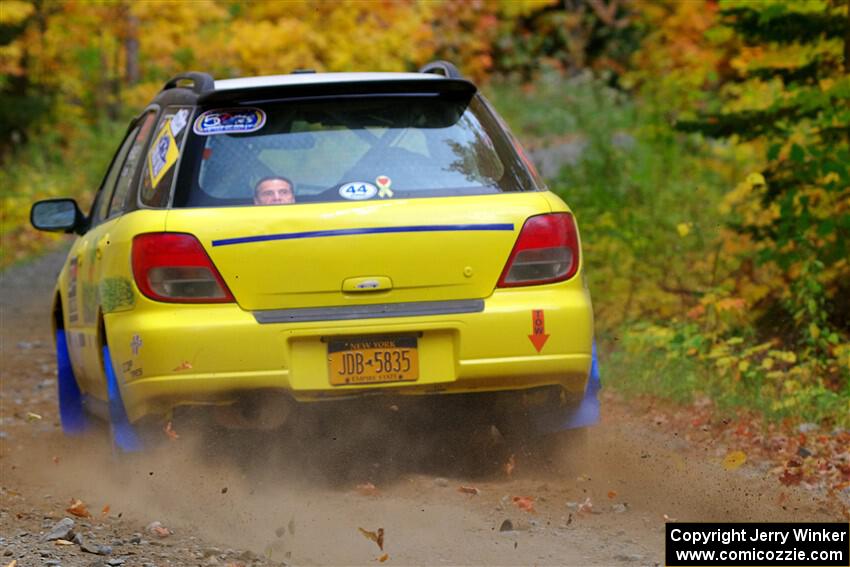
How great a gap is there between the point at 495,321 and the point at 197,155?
1367 millimetres

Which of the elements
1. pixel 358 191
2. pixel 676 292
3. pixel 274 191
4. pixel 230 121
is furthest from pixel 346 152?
pixel 676 292

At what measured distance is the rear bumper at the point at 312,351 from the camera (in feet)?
17.7

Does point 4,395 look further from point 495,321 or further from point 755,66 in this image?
point 755,66

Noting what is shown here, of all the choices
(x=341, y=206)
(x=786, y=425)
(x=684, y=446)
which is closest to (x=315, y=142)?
(x=341, y=206)

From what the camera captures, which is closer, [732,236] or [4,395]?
[4,395]

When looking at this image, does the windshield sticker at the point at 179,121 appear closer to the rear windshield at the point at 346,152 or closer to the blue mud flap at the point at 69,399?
the rear windshield at the point at 346,152

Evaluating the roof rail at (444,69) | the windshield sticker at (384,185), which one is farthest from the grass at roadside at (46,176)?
the windshield sticker at (384,185)

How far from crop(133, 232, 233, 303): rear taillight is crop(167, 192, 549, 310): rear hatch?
4 cm

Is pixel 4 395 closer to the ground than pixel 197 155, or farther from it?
closer to the ground

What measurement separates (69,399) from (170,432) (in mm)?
2082

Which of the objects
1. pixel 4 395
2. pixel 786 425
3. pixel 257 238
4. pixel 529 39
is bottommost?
pixel 529 39

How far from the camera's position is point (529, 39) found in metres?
33.1

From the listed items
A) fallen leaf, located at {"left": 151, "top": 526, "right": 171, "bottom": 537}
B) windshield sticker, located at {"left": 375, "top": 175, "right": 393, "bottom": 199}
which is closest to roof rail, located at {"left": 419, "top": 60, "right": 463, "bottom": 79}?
windshield sticker, located at {"left": 375, "top": 175, "right": 393, "bottom": 199}

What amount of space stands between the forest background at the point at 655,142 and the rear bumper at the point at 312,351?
2.40 m
